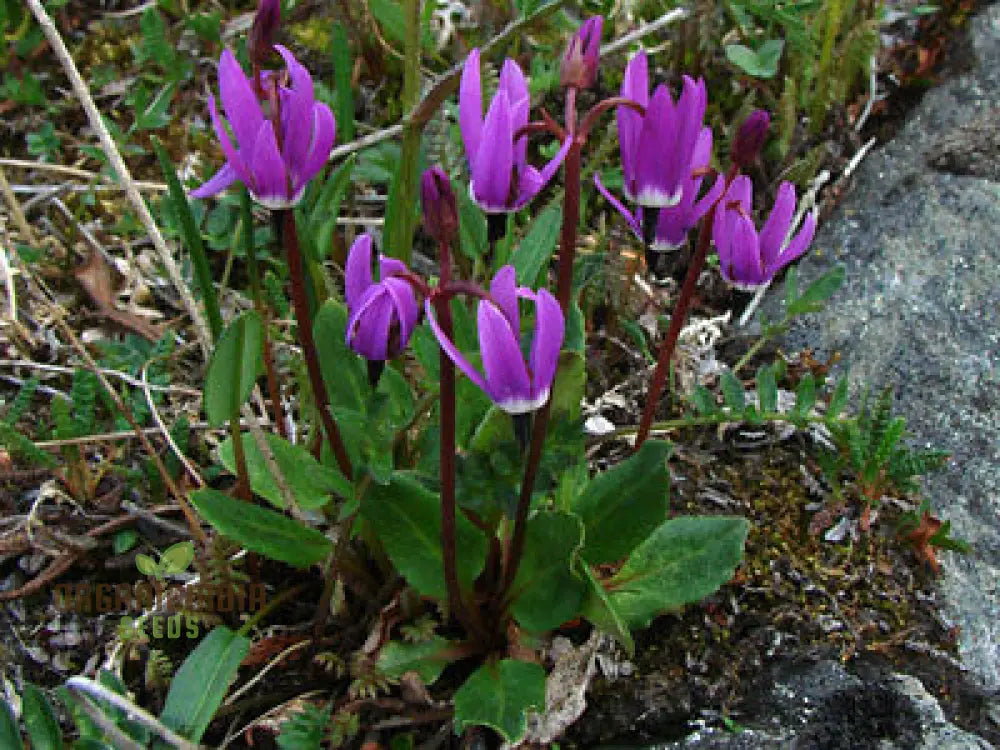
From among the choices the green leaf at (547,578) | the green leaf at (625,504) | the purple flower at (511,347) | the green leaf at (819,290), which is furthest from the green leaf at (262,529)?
the green leaf at (819,290)

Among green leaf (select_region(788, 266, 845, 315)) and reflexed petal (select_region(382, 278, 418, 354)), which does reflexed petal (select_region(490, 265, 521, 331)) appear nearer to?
reflexed petal (select_region(382, 278, 418, 354))

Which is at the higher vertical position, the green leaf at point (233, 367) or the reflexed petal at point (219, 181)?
the reflexed petal at point (219, 181)

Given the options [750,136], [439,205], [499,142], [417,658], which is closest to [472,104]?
[499,142]

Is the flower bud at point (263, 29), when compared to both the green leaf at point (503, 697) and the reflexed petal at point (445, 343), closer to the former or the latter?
the reflexed petal at point (445, 343)

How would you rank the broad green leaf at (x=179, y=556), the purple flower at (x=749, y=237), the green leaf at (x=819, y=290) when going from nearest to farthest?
1. the purple flower at (x=749, y=237)
2. the broad green leaf at (x=179, y=556)
3. the green leaf at (x=819, y=290)

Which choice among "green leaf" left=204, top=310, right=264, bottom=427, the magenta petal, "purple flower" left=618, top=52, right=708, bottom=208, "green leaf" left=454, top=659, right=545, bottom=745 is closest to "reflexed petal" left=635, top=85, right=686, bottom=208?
"purple flower" left=618, top=52, right=708, bottom=208

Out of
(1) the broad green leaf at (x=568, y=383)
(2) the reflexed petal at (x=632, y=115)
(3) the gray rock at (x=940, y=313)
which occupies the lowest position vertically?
(3) the gray rock at (x=940, y=313)
